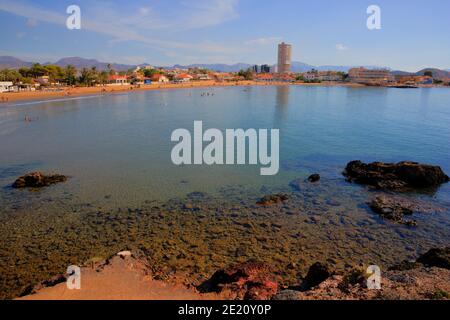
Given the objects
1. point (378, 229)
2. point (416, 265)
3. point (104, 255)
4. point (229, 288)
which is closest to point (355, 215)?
point (378, 229)

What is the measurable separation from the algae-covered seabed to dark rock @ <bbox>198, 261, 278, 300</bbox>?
2.82 feet

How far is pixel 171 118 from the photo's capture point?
54500mm

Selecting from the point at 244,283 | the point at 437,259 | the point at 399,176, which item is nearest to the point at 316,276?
the point at 244,283

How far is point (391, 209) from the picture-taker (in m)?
17.8

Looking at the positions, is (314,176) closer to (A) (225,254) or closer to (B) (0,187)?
(A) (225,254)

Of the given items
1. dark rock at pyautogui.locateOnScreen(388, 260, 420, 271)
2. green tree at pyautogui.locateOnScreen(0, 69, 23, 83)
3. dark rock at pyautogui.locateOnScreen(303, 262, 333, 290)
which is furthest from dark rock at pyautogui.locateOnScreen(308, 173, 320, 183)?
green tree at pyautogui.locateOnScreen(0, 69, 23, 83)

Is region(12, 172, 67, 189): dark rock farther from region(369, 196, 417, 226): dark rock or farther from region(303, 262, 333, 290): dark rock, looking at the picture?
region(369, 196, 417, 226): dark rock

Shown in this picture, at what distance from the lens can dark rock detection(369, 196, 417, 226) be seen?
55.1 ft

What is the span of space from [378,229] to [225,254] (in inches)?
319

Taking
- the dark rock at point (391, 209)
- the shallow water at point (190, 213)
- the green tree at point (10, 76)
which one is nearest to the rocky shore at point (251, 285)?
the shallow water at point (190, 213)

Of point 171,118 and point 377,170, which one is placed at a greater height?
point 171,118

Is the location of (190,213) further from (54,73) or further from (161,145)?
(54,73)

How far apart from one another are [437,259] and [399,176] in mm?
12347

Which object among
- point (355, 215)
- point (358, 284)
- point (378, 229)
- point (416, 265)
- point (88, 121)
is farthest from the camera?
point (88, 121)
